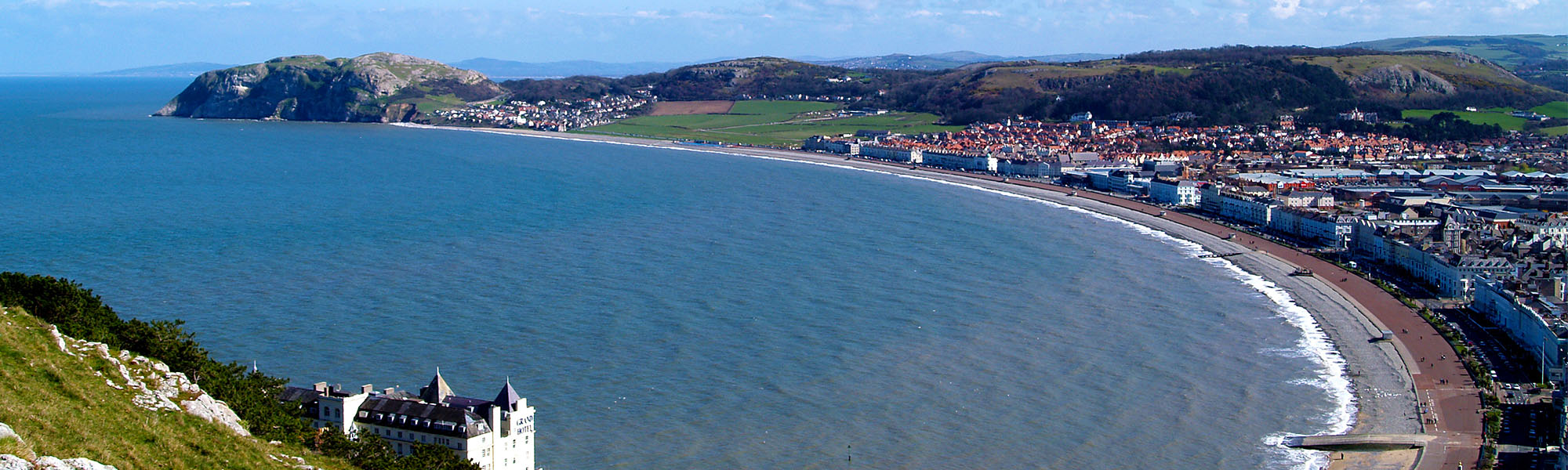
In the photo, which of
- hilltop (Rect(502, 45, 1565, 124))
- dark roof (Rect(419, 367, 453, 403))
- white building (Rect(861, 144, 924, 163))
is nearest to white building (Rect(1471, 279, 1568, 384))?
dark roof (Rect(419, 367, 453, 403))

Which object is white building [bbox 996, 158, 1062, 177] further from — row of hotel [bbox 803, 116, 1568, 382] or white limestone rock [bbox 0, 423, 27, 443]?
white limestone rock [bbox 0, 423, 27, 443]

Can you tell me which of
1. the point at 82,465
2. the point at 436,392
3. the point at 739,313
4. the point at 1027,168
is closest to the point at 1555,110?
the point at 1027,168

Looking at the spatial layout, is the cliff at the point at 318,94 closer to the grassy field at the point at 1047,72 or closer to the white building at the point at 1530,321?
the grassy field at the point at 1047,72

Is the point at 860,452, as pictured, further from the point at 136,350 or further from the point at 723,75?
the point at 723,75

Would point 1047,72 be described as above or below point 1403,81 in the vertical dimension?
above

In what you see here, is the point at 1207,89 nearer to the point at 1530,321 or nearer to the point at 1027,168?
the point at 1027,168

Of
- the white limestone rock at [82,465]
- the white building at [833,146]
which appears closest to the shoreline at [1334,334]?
the white limestone rock at [82,465]

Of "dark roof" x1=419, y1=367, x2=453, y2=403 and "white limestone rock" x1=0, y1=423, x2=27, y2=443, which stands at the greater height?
"white limestone rock" x1=0, y1=423, x2=27, y2=443

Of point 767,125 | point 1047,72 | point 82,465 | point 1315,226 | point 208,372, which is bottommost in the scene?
point 1315,226
